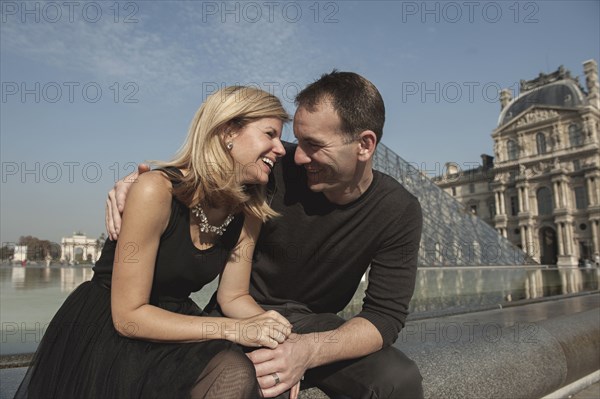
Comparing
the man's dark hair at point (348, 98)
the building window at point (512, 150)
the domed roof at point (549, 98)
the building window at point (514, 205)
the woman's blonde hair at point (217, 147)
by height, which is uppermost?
the domed roof at point (549, 98)

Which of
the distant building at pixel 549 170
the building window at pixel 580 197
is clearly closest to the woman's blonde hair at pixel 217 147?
the distant building at pixel 549 170

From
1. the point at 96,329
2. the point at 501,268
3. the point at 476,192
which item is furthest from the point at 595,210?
the point at 96,329

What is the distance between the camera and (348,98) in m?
1.44

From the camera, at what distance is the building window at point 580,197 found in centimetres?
3077

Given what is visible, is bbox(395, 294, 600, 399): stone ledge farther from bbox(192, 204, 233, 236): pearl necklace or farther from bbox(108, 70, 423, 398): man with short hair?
bbox(192, 204, 233, 236): pearl necklace

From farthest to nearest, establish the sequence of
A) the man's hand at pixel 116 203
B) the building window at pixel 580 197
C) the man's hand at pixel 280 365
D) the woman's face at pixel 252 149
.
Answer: the building window at pixel 580 197
the woman's face at pixel 252 149
the man's hand at pixel 116 203
the man's hand at pixel 280 365

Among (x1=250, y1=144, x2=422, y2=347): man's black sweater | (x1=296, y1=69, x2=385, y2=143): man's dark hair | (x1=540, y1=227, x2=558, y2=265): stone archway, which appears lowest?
(x1=540, y1=227, x2=558, y2=265): stone archway

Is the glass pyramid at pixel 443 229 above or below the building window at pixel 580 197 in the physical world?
below

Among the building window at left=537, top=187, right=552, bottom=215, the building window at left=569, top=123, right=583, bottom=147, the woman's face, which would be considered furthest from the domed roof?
the woman's face

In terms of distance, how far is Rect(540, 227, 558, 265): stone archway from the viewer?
107ft

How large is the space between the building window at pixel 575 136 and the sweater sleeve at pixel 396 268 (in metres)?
35.1

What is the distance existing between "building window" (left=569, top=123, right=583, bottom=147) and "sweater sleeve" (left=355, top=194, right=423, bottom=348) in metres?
35.1

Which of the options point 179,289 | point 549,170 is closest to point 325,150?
point 179,289

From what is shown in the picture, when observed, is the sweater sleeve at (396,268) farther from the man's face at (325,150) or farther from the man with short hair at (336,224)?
the man's face at (325,150)
